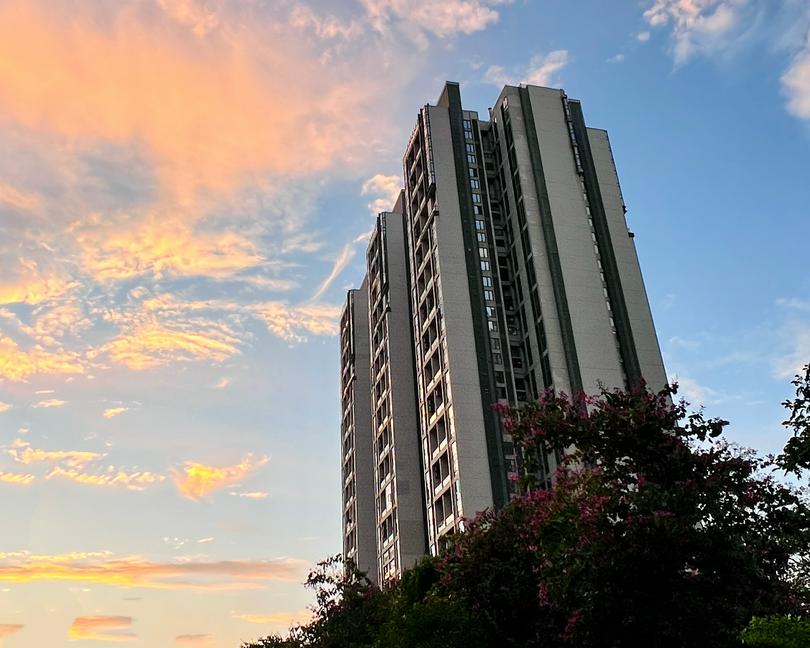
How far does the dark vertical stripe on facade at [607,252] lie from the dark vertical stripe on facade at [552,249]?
4.20m

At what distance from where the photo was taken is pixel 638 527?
14.8m

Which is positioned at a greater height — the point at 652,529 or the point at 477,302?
the point at 477,302

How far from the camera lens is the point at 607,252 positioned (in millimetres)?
61062

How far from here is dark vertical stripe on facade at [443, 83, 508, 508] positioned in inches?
2066

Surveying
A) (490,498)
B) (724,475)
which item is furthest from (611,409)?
(490,498)

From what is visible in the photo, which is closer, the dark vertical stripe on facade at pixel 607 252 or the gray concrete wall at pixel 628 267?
the dark vertical stripe on facade at pixel 607 252

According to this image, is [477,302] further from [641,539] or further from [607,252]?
[641,539]

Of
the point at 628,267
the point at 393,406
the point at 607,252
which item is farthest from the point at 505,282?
the point at 393,406

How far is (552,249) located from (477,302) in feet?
23.6

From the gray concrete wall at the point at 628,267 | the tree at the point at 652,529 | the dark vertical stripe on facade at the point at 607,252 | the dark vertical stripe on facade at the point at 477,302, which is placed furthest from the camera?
the gray concrete wall at the point at 628,267

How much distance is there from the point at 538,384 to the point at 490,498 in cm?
972

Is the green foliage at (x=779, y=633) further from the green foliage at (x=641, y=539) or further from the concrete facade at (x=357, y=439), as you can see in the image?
the concrete facade at (x=357, y=439)

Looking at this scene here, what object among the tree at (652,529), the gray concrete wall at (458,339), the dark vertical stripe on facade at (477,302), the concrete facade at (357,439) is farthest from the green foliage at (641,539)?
the concrete facade at (357,439)

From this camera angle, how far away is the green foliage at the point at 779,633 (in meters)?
16.4
